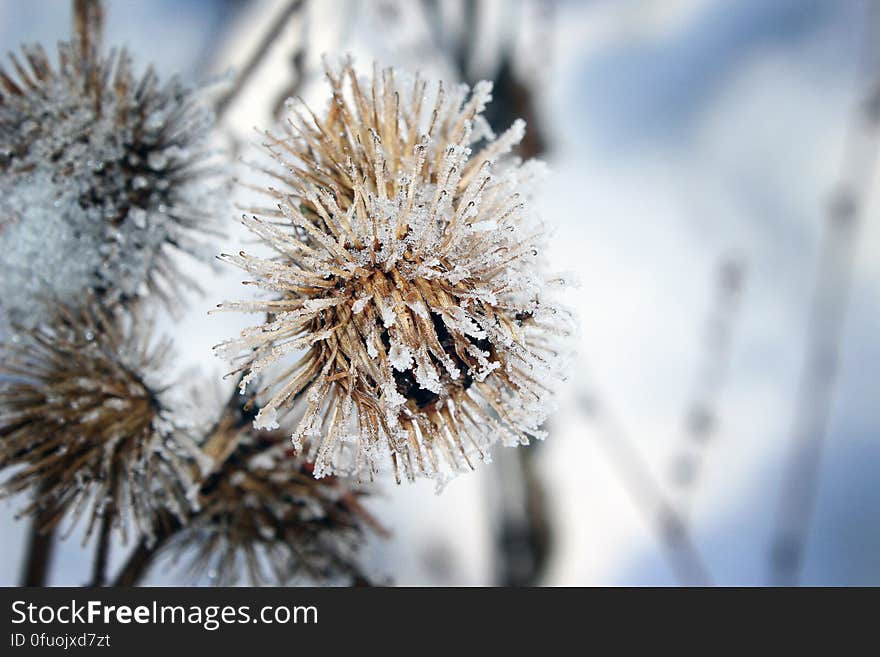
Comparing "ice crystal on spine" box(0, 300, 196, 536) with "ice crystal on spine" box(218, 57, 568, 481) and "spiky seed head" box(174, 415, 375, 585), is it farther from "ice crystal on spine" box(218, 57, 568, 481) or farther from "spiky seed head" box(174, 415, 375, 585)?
"ice crystal on spine" box(218, 57, 568, 481)

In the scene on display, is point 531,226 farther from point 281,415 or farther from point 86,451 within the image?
point 86,451

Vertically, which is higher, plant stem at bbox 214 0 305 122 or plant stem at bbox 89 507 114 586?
plant stem at bbox 214 0 305 122

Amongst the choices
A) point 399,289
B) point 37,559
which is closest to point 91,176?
point 399,289

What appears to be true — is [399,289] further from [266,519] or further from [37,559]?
[37,559]

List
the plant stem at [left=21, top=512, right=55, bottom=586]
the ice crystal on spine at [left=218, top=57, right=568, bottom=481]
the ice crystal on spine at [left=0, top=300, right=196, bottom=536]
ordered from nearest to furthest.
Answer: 1. the ice crystal on spine at [left=218, top=57, right=568, bottom=481]
2. the ice crystal on spine at [left=0, top=300, right=196, bottom=536]
3. the plant stem at [left=21, top=512, right=55, bottom=586]

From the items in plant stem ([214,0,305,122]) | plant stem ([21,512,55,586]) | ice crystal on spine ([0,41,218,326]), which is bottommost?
plant stem ([21,512,55,586])

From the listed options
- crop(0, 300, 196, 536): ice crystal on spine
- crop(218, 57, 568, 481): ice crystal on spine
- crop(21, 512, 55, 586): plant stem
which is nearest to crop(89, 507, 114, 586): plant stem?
crop(0, 300, 196, 536): ice crystal on spine
